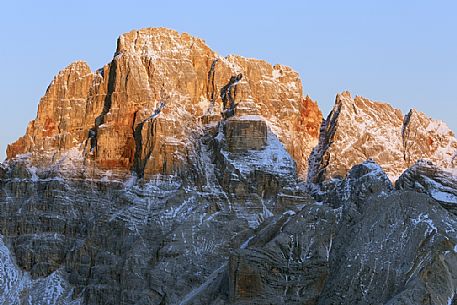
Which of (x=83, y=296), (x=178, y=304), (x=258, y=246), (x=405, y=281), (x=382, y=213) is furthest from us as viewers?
(x=83, y=296)

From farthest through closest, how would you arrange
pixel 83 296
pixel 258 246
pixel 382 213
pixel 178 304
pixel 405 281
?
pixel 83 296 < pixel 178 304 < pixel 258 246 < pixel 382 213 < pixel 405 281

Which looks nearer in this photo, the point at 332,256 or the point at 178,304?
the point at 332,256

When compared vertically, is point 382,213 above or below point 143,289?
above

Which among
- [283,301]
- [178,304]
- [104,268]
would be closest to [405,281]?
[283,301]

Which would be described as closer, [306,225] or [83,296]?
[306,225]

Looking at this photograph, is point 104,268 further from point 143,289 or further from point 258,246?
point 258,246

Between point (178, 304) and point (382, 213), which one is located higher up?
point (382, 213)

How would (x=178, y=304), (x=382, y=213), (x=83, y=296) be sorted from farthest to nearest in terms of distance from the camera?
1. (x=83, y=296)
2. (x=178, y=304)
3. (x=382, y=213)

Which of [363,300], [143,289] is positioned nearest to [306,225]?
[363,300]

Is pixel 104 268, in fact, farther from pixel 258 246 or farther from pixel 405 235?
pixel 405 235
